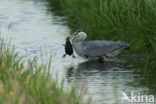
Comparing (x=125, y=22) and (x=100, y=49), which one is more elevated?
(x=125, y=22)

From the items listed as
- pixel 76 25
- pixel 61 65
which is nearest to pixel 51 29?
pixel 76 25

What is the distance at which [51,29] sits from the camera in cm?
1677

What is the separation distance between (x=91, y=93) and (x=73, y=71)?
8.34ft

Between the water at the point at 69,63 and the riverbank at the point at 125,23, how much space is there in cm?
46

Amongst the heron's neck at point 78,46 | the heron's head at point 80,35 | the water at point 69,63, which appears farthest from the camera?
the heron's head at point 80,35

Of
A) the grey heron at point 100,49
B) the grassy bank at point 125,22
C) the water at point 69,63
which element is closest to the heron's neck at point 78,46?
the grey heron at point 100,49

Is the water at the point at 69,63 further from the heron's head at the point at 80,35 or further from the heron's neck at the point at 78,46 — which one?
the heron's head at the point at 80,35

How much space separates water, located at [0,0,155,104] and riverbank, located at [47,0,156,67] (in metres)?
0.46

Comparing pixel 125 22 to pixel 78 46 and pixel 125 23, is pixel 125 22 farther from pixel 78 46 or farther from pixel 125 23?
pixel 78 46

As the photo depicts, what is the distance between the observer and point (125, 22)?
43.4ft

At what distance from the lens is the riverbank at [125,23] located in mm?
12406

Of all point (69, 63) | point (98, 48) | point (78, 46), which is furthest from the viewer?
point (78, 46)

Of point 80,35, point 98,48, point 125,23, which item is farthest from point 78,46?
point 125,23

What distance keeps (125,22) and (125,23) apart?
2 centimetres
